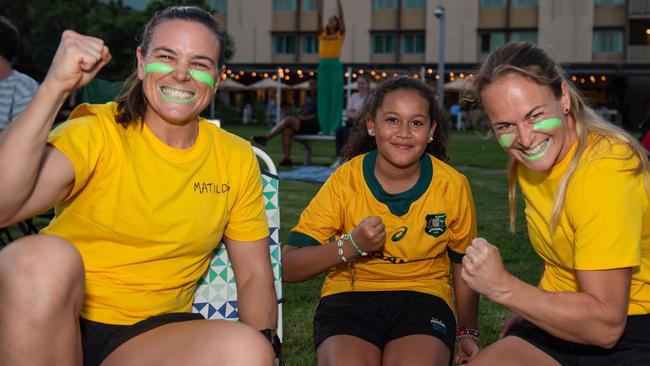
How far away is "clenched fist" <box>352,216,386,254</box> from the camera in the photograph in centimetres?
316

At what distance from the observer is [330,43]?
14859 millimetres

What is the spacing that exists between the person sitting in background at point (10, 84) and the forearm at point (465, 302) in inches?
136

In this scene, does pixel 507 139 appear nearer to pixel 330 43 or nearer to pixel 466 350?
pixel 466 350

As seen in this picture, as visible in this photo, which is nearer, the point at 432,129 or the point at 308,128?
the point at 432,129

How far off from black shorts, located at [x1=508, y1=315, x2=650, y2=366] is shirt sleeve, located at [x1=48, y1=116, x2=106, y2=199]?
161 cm

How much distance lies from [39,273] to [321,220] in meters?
1.58

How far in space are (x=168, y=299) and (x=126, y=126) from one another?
597 mm

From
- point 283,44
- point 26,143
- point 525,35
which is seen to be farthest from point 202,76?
point 283,44

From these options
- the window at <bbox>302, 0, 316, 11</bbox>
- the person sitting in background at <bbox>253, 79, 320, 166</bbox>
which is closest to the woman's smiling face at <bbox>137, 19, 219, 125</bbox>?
the person sitting in background at <bbox>253, 79, 320, 166</bbox>

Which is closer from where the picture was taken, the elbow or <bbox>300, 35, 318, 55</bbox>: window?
the elbow

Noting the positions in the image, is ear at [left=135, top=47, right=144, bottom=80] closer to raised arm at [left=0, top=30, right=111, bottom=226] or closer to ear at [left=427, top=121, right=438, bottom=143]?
raised arm at [left=0, top=30, right=111, bottom=226]

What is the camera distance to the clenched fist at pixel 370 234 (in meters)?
3.16

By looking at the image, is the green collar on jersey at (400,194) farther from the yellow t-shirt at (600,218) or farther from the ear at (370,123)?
the yellow t-shirt at (600,218)

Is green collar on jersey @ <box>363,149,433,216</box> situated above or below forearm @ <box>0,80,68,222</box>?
below
